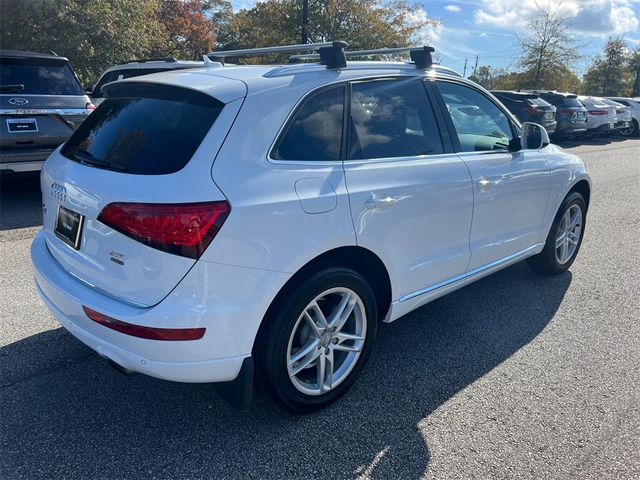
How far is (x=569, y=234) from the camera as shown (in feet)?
16.3

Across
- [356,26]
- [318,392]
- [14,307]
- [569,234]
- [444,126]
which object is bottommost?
[14,307]

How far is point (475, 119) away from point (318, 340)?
218cm

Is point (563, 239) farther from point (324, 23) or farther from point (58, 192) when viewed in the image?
point (324, 23)

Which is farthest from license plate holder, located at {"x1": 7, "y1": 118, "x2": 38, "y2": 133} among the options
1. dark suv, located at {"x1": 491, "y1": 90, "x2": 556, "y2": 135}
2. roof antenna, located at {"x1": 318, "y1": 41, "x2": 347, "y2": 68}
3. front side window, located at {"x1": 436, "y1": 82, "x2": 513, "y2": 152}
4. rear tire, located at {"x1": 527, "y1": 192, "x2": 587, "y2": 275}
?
dark suv, located at {"x1": 491, "y1": 90, "x2": 556, "y2": 135}

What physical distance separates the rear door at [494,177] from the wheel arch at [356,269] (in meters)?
0.86

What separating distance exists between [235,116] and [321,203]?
58 centimetres

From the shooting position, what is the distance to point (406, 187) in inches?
117

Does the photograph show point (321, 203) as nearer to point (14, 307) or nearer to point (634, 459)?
point (634, 459)

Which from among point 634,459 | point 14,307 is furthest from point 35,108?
point 634,459

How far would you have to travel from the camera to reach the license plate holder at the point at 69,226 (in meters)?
2.52

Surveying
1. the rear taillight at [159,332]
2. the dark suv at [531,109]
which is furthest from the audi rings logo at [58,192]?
the dark suv at [531,109]

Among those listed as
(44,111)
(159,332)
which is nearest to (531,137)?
(159,332)

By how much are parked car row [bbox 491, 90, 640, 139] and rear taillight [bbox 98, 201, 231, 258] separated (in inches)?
575

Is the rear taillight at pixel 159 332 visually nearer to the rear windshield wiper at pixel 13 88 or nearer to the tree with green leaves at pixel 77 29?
the rear windshield wiper at pixel 13 88
